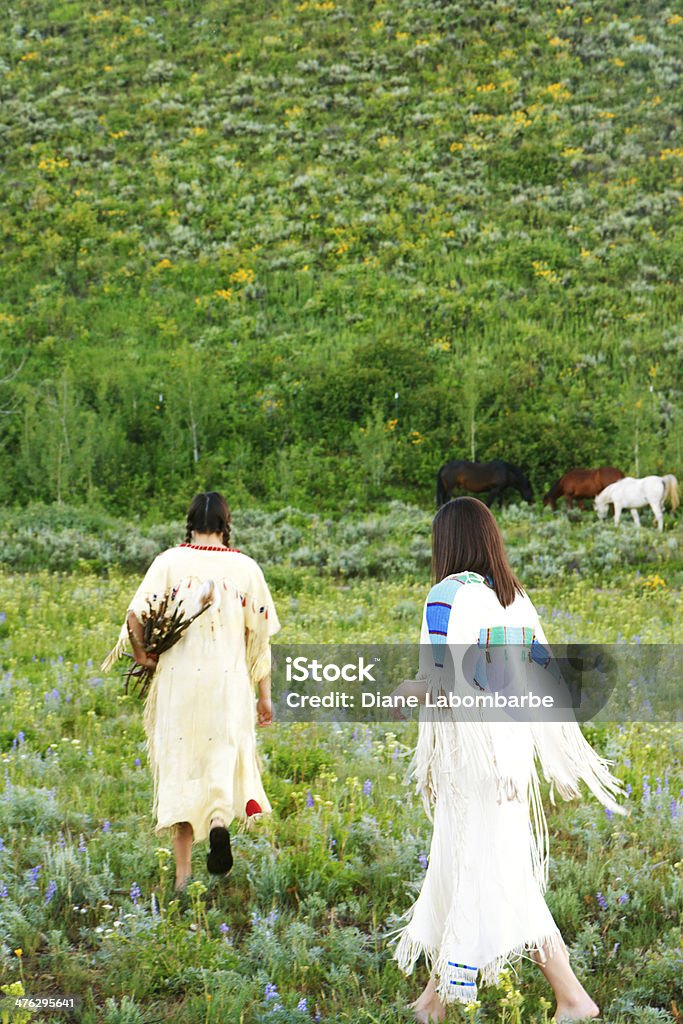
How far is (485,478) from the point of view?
66.9ft

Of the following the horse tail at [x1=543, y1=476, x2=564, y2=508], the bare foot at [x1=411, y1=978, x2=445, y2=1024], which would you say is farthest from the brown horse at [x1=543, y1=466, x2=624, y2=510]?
the bare foot at [x1=411, y1=978, x2=445, y2=1024]

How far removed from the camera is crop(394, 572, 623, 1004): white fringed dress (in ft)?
12.8

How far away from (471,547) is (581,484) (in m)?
16.5

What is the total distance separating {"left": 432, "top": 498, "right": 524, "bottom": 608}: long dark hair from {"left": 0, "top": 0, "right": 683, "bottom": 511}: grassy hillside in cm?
1688

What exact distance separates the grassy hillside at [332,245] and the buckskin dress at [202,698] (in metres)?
15.6

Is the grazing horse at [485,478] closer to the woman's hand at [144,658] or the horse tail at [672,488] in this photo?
the horse tail at [672,488]

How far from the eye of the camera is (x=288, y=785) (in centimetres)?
668

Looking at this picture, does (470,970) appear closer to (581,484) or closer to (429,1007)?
(429,1007)

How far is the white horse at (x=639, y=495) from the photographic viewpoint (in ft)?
62.0

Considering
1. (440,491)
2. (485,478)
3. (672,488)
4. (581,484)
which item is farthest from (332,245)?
(672,488)

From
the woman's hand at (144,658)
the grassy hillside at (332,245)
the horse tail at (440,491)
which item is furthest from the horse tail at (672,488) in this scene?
the woman's hand at (144,658)

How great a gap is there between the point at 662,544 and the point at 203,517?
13.6 metres

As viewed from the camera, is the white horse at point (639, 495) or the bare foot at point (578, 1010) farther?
the white horse at point (639, 495)

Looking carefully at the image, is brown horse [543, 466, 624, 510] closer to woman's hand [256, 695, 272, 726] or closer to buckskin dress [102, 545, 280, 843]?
woman's hand [256, 695, 272, 726]
